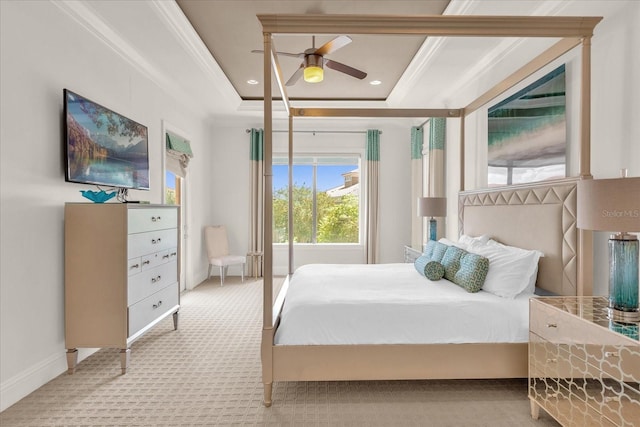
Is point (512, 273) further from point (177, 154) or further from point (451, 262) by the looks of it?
point (177, 154)

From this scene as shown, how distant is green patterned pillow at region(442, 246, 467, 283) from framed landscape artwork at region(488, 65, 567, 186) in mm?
894

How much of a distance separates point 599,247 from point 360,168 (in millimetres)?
4506

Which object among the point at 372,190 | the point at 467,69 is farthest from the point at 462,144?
the point at 372,190

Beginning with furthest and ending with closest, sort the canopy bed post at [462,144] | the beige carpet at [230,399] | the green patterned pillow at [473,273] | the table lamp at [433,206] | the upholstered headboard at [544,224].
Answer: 1. the table lamp at [433,206]
2. the canopy bed post at [462,144]
3. the green patterned pillow at [473,273]
4. the upholstered headboard at [544,224]
5. the beige carpet at [230,399]

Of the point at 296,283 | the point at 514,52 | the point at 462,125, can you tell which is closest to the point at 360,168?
the point at 462,125

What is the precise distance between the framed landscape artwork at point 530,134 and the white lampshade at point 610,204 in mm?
1124

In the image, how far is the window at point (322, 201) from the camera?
6730 millimetres

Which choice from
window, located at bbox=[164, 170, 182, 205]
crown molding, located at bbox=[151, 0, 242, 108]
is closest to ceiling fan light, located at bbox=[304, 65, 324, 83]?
crown molding, located at bbox=[151, 0, 242, 108]

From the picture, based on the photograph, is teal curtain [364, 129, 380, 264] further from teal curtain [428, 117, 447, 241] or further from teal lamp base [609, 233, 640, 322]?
teal lamp base [609, 233, 640, 322]

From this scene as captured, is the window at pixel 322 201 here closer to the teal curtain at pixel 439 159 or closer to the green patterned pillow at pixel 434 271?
the teal curtain at pixel 439 159

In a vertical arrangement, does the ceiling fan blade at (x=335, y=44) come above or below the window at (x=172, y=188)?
above

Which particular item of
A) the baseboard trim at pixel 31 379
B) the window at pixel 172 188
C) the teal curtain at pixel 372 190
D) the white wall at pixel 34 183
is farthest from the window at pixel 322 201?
the baseboard trim at pixel 31 379

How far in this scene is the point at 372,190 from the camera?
6.46m

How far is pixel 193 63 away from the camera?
3.94 m
